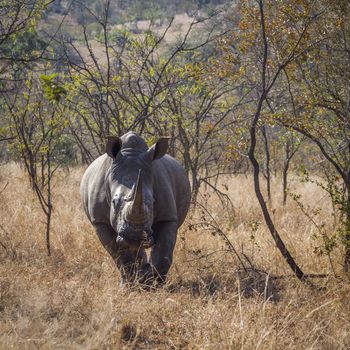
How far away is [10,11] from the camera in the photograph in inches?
274

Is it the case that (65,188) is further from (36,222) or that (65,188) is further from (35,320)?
(35,320)

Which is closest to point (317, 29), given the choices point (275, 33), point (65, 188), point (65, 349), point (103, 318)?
point (275, 33)

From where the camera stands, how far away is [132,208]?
215 inches

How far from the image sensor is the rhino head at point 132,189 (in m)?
5.48

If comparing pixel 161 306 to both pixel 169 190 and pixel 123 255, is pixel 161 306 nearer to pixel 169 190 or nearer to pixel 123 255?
pixel 123 255

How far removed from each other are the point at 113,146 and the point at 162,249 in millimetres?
1051

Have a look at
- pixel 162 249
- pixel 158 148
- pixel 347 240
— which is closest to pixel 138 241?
pixel 162 249

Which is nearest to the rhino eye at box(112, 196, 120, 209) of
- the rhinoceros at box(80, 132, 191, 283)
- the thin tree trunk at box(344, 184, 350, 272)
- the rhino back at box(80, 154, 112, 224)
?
the rhinoceros at box(80, 132, 191, 283)

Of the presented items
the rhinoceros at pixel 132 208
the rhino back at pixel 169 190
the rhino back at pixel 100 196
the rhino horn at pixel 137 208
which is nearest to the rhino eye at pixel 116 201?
the rhinoceros at pixel 132 208

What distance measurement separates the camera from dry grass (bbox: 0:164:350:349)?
4.21 metres

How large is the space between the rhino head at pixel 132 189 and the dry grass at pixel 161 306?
455 mm

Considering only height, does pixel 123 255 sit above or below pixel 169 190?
below

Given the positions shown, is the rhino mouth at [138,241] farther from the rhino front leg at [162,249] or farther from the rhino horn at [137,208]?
the rhino front leg at [162,249]

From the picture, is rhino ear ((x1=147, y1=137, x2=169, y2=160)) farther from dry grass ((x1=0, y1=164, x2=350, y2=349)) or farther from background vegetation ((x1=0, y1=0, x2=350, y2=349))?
dry grass ((x1=0, y1=164, x2=350, y2=349))
